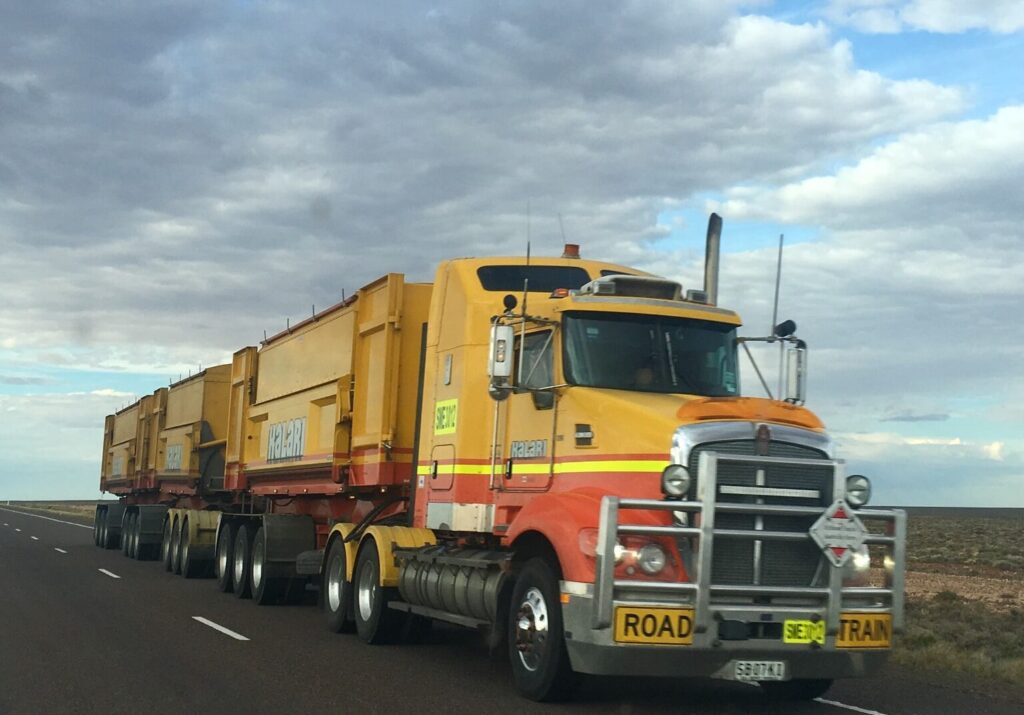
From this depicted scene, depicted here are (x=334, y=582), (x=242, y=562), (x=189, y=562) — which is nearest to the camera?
(x=334, y=582)

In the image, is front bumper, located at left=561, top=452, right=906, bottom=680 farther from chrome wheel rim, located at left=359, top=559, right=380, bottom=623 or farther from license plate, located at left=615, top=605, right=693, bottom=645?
chrome wheel rim, located at left=359, top=559, right=380, bottom=623

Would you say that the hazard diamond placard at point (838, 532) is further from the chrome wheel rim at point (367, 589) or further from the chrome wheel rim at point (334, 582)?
the chrome wheel rim at point (334, 582)

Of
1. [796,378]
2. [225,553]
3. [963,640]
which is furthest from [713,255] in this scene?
[225,553]

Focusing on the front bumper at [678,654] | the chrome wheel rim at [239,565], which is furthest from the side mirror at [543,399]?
the chrome wheel rim at [239,565]

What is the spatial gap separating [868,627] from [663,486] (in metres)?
1.90

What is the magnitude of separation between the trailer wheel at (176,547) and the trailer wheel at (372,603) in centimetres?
1155

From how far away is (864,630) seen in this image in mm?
8812

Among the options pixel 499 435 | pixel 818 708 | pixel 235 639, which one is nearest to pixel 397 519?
pixel 235 639

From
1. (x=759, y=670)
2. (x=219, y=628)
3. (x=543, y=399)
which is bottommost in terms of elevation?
(x=219, y=628)

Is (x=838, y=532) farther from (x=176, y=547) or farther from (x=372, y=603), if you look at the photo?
(x=176, y=547)

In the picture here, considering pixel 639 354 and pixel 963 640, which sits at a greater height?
pixel 639 354

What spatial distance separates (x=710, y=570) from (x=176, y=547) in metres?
18.2

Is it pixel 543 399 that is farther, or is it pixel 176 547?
pixel 176 547

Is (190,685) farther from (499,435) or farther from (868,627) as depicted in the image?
(868,627)
